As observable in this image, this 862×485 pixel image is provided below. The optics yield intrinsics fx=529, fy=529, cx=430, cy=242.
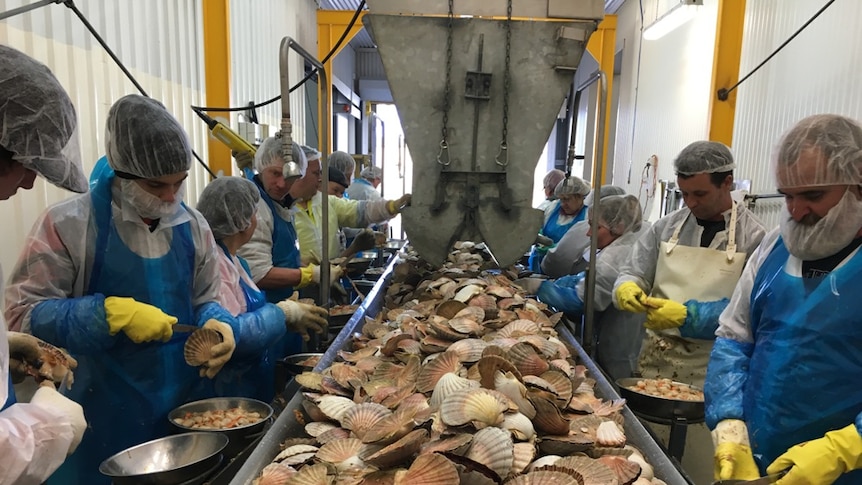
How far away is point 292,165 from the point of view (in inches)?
69.4

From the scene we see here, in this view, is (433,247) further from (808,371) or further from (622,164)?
(622,164)

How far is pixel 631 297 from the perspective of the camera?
2.27 m

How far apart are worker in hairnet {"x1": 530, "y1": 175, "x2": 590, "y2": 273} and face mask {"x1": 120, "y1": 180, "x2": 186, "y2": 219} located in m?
3.16

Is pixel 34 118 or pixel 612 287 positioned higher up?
pixel 34 118

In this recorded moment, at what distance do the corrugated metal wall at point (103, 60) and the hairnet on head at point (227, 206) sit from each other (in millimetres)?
734

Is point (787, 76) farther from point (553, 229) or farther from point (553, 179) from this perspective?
point (553, 179)

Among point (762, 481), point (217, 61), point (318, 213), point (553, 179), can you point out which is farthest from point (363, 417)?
point (553, 179)

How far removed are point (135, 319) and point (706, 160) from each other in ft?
7.15

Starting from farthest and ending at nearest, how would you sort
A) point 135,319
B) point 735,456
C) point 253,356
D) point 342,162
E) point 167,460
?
point 342,162, point 253,356, point 135,319, point 735,456, point 167,460

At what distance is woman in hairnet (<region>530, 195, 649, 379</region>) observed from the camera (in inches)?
107

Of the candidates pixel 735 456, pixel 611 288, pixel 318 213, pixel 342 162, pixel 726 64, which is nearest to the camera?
pixel 735 456

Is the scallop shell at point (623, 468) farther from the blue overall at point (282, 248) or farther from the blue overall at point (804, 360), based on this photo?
the blue overall at point (282, 248)

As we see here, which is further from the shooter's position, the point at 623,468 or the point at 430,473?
the point at 623,468

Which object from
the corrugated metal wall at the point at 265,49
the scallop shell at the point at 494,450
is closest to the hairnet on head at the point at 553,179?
the corrugated metal wall at the point at 265,49
